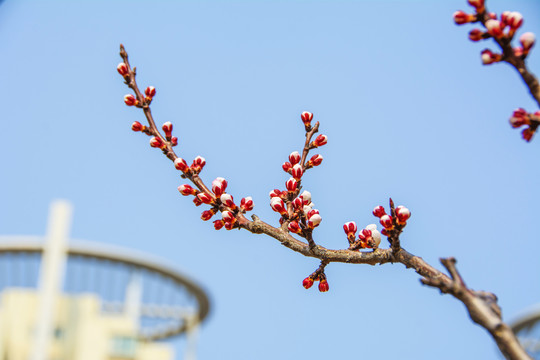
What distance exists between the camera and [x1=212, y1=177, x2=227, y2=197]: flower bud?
8.60 ft

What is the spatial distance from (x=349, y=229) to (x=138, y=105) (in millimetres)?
1077

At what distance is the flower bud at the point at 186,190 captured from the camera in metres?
2.73

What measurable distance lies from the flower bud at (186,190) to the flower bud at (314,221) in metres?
0.58

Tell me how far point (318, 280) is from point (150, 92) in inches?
43.8

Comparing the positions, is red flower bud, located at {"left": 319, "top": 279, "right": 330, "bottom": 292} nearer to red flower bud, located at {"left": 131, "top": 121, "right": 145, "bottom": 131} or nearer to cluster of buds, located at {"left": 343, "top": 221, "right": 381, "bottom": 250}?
cluster of buds, located at {"left": 343, "top": 221, "right": 381, "bottom": 250}

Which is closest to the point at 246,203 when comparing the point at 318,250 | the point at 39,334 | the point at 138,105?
the point at 318,250

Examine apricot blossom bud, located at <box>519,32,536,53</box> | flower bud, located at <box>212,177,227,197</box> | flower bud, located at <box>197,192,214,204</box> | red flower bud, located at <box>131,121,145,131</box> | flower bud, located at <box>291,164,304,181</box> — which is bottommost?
flower bud, located at <box>197,192,214,204</box>

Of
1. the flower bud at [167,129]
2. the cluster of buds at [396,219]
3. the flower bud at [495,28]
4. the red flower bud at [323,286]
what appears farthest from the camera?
the flower bud at [167,129]

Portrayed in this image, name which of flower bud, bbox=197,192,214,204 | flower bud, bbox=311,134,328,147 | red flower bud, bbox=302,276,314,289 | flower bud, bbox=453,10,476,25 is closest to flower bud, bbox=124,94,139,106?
flower bud, bbox=197,192,214,204

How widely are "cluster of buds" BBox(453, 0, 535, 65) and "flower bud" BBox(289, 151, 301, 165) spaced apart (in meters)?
1.05

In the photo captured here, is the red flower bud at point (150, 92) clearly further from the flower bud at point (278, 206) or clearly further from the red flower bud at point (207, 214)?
the flower bud at point (278, 206)

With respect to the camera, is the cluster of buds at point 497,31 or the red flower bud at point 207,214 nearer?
the cluster of buds at point 497,31

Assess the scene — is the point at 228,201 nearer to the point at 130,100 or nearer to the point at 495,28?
the point at 130,100

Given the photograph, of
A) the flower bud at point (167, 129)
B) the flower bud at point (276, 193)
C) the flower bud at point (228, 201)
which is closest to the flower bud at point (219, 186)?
the flower bud at point (228, 201)
